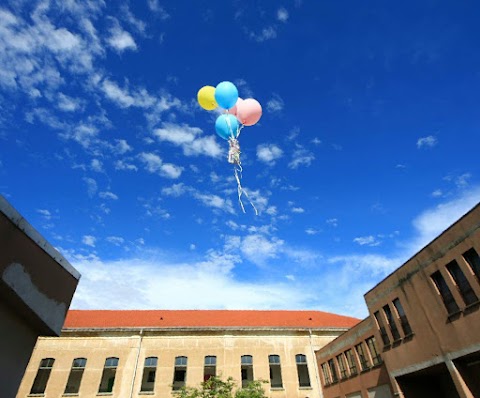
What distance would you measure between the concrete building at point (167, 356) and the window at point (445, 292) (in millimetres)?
16985

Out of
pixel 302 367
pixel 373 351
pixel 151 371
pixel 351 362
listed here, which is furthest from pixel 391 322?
pixel 151 371

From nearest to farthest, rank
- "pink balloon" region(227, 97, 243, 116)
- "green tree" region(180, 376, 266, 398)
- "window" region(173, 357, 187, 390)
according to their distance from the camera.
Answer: "pink balloon" region(227, 97, 243, 116) → "green tree" region(180, 376, 266, 398) → "window" region(173, 357, 187, 390)

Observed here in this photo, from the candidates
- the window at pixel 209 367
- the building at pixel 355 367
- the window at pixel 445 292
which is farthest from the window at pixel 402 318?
the window at pixel 209 367

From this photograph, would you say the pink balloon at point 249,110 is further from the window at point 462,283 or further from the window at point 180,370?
the window at point 180,370

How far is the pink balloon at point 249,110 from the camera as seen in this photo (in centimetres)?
1190

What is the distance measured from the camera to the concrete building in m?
26.7

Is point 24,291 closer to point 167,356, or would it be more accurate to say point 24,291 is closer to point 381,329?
point 381,329

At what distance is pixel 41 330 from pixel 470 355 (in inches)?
636

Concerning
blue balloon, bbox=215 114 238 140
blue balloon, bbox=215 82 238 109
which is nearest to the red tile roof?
blue balloon, bbox=215 114 238 140

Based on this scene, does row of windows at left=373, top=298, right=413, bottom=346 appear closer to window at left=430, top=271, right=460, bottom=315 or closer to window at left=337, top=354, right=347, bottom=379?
window at left=430, top=271, right=460, bottom=315

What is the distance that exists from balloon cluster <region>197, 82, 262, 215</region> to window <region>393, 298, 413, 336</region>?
41.8 ft

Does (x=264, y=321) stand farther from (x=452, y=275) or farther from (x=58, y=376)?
(x=452, y=275)

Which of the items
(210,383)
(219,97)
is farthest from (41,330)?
(210,383)

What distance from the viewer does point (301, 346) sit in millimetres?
29812
